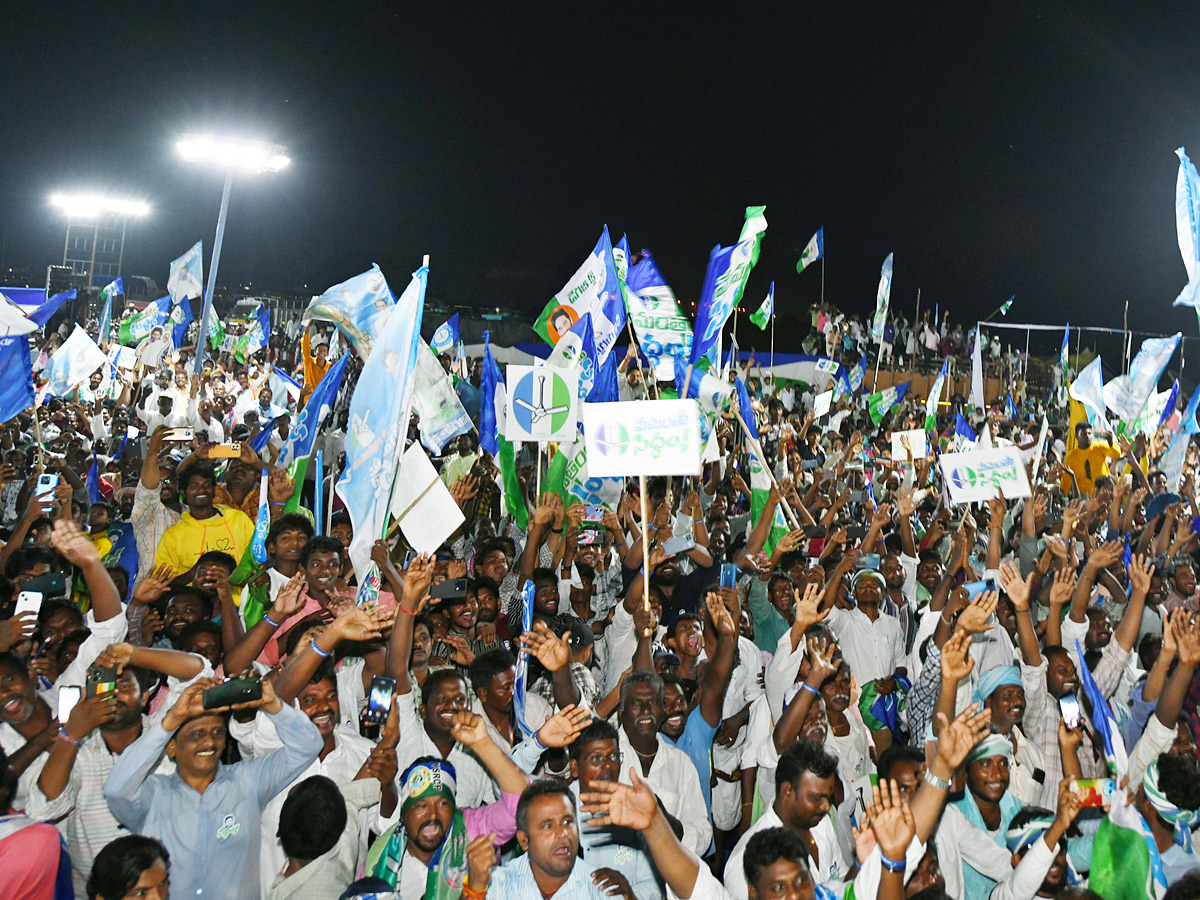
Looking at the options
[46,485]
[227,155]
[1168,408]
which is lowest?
[46,485]

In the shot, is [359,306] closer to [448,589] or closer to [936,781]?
[448,589]

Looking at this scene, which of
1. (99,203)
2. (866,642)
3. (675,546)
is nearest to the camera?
(866,642)

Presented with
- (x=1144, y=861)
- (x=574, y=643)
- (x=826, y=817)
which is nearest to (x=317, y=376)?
(x=574, y=643)

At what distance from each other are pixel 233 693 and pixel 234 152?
38.2 feet

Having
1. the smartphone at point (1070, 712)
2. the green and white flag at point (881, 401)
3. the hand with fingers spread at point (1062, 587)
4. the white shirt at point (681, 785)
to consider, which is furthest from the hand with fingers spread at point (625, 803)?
the green and white flag at point (881, 401)

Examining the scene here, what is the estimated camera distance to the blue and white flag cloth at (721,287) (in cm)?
909

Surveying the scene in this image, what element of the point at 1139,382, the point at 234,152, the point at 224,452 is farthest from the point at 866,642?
the point at 234,152

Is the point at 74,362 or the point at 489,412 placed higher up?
the point at 74,362

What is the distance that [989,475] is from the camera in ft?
27.4

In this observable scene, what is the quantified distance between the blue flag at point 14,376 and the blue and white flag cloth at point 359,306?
2499 mm

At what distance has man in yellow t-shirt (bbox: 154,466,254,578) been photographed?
6.04m

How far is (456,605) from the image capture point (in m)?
5.82

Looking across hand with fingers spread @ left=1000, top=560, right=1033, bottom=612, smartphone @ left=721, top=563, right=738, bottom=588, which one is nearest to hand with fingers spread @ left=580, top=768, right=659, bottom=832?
smartphone @ left=721, top=563, right=738, bottom=588

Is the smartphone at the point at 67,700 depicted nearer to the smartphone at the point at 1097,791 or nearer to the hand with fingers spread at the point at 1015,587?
the smartphone at the point at 1097,791
